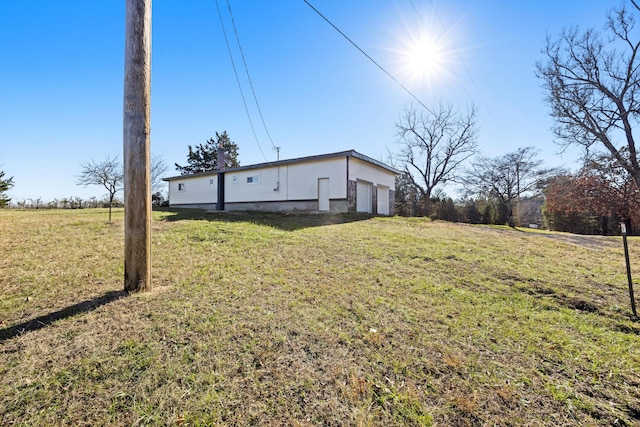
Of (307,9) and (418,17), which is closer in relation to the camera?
(307,9)

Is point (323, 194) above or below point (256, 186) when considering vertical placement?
below

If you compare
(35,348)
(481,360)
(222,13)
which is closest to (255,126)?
(222,13)

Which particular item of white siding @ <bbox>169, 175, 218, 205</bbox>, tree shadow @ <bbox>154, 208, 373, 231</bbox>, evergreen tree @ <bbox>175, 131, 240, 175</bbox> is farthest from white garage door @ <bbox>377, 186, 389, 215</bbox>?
evergreen tree @ <bbox>175, 131, 240, 175</bbox>

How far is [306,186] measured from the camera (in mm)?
14148

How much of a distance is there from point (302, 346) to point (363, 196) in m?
12.6

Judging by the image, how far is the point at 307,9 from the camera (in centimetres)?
561

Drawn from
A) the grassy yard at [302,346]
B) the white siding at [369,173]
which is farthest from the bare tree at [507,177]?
the grassy yard at [302,346]

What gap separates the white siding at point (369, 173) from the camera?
44.0 ft

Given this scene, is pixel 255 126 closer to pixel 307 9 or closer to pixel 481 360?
pixel 307 9

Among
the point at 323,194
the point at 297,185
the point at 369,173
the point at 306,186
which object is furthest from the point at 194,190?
the point at 369,173

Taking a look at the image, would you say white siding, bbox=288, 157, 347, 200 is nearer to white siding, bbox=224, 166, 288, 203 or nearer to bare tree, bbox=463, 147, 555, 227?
white siding, bbox=224, 166, 288, 203

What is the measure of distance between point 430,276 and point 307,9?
5.94 metres

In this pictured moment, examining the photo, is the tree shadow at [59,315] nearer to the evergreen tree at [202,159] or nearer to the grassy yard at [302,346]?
the grassy yard at [302,346]

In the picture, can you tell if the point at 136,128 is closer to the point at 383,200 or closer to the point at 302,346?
the point at 302,346
